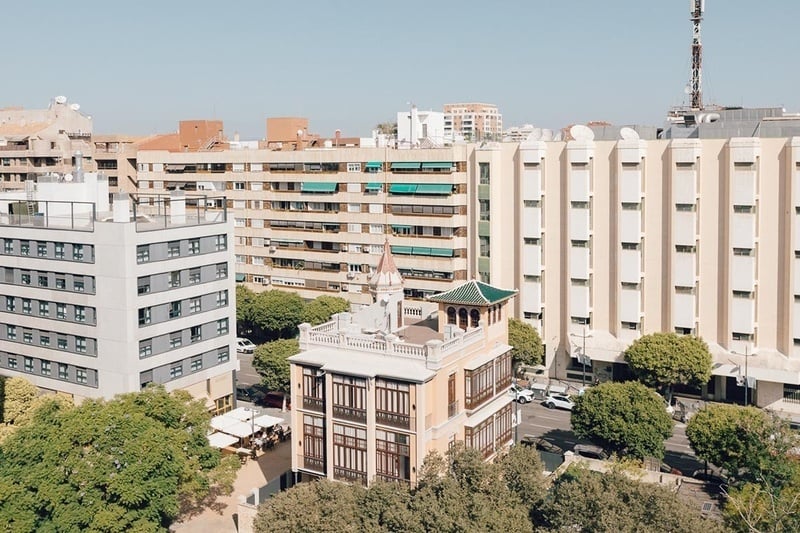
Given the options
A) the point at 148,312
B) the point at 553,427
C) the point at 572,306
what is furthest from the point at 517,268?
the point at 148,312

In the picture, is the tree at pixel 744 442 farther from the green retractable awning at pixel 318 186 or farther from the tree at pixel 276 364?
the green retractable awning at pixel 318 186

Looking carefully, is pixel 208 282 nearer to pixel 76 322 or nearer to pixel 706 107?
pixel 76 322

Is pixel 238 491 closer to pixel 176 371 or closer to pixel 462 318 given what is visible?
pixel 176 371

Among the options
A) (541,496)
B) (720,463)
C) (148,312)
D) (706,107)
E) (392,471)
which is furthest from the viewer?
(706,107)

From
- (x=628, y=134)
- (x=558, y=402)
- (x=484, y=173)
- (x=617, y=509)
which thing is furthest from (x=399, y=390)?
(x=628, y=134)

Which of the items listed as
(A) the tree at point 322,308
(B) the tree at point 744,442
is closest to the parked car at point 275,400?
(A) the tree at point 322,308

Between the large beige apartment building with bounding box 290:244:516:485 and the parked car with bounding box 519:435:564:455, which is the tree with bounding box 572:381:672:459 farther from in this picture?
the large beige apartment building with bounding box 290:244:516:485
